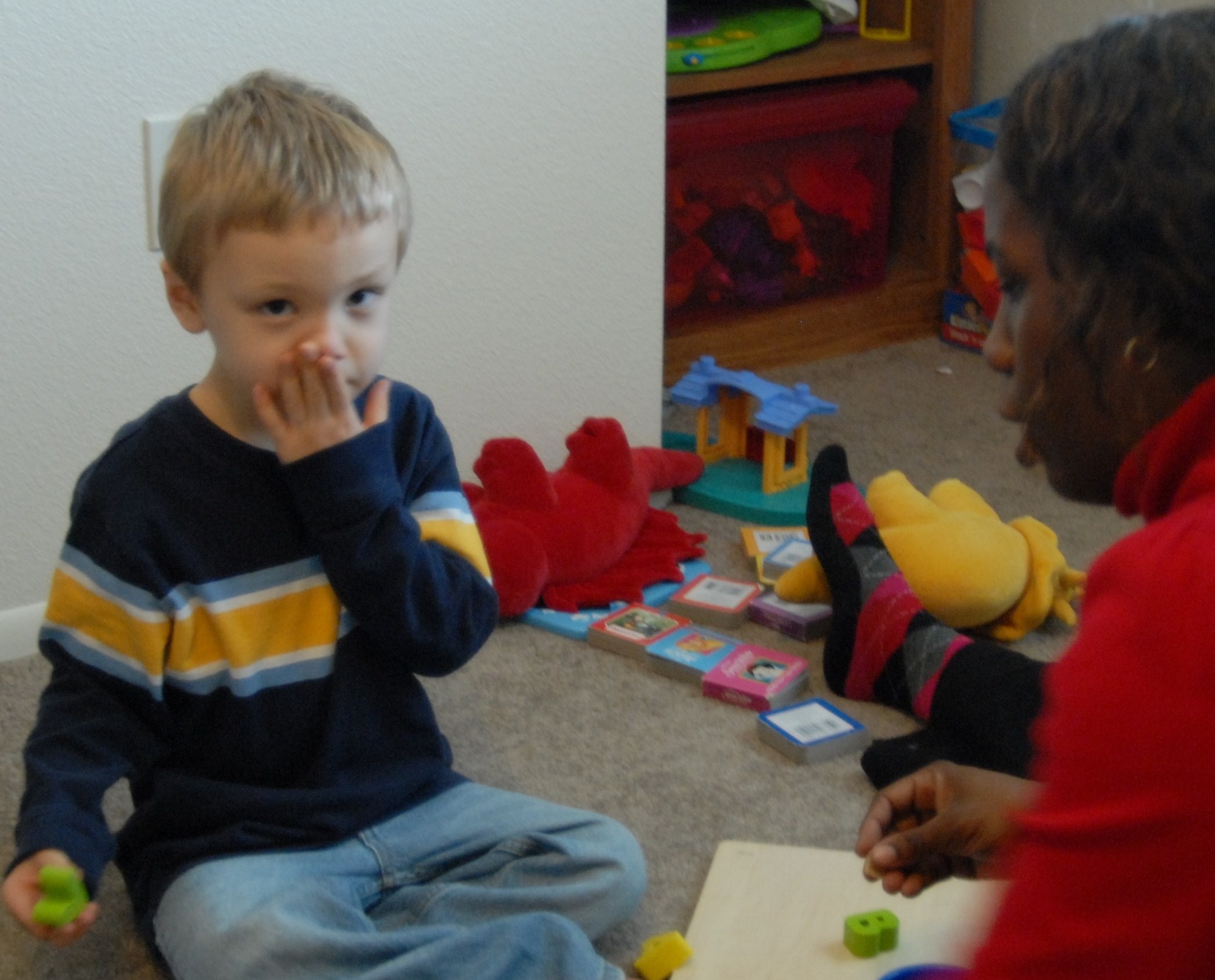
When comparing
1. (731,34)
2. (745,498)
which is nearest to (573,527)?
(745,498)

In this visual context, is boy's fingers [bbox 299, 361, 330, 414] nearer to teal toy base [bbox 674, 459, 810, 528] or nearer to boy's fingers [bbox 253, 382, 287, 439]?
boy's fingers [bbox 253, 382, 287, 439]

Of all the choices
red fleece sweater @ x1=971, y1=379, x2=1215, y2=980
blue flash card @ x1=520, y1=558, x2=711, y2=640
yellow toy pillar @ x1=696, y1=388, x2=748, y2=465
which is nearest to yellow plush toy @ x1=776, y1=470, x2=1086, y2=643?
blue flash card @ x1=520, y1=558, x2=711, y2=640

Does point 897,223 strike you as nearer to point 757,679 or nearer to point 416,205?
point 416,205

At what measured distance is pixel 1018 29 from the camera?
2.30 m

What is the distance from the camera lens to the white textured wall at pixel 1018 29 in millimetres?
2197

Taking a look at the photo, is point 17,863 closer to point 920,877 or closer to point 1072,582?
point 920,877

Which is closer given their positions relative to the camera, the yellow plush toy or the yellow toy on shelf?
the yellow plush toy

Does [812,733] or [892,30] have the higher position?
[892,30]

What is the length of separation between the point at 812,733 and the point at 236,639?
57cm

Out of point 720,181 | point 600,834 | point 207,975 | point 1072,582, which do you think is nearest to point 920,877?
point 600,834

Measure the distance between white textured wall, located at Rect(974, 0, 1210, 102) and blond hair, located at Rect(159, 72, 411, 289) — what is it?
1541mm

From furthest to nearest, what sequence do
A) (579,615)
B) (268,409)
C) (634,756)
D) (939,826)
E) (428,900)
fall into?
1. (579,615)
2. (634,756)
3. (428,900)
4. (268,409)
5. (939,826)

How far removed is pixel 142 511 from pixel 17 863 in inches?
9.3

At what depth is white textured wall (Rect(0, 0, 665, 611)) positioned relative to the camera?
133 cm
